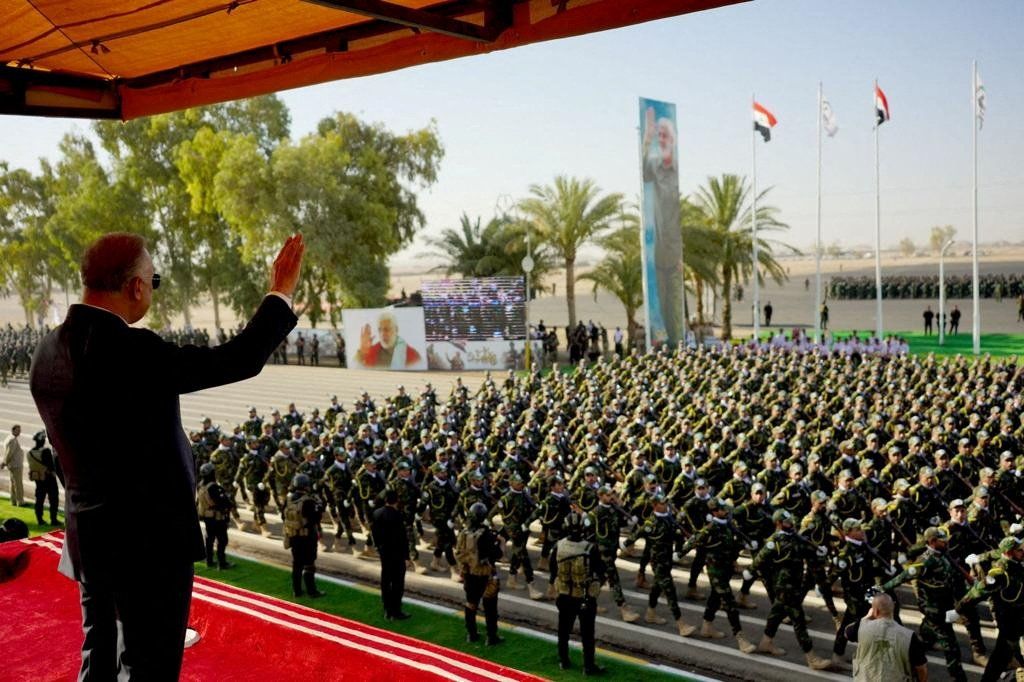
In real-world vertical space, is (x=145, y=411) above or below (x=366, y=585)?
above

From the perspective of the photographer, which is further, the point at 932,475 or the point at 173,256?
the point at 173,256

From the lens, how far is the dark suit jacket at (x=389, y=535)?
10.2 meters

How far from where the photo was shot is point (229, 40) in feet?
Result: 12.7

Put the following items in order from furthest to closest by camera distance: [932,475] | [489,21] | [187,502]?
[932,475] → [489,21] → [187,502]

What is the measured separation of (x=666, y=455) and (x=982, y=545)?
4.72m

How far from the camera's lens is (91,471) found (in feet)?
6.04

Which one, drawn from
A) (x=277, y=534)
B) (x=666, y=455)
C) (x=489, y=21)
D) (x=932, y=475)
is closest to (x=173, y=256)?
(x=277, y=534)

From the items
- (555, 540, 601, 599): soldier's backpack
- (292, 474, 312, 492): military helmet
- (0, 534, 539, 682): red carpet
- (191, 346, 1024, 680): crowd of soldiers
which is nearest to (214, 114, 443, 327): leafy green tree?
(191, 346, 1024, 680): crowd of soldiers

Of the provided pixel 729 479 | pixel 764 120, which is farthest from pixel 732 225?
pixel 729 479

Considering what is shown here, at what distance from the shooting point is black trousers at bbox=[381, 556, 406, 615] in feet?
33.7

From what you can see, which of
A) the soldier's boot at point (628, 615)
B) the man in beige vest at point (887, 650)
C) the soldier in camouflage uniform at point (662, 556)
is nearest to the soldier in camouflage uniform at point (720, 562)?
the soldier in camouflage uniform at point (662, 556)

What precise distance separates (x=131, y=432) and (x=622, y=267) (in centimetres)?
3542

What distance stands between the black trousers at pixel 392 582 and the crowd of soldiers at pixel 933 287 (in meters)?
51.9

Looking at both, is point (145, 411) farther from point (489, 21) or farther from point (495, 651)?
point (495, 651)
